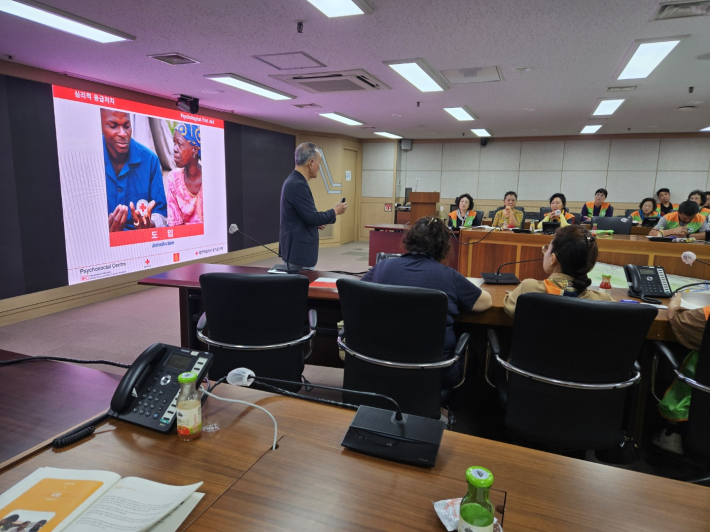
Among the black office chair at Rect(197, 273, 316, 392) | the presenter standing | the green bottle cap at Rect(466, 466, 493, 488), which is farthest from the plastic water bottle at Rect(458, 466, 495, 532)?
the presenter standing

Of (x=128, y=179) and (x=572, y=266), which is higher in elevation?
(x=128, y=179)

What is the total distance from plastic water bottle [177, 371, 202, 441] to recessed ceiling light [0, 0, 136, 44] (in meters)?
3.20

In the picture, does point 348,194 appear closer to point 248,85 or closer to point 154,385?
point 248,85

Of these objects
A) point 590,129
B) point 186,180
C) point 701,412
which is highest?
point 590,129

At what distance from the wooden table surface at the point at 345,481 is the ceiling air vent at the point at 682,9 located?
3207mm

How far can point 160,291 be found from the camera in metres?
6.01

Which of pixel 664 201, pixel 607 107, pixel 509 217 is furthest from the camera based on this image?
pixel 664 201

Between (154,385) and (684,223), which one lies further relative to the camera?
(684,223)

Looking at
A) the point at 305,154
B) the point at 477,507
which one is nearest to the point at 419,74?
the point at 305,154

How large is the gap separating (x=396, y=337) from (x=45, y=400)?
46.6 inches

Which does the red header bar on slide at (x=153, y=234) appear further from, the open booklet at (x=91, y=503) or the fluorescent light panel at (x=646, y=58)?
the fluorescent light panel at (x=646, y=58)

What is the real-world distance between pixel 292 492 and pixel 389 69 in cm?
441

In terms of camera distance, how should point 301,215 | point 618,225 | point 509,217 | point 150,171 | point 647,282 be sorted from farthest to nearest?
point 509,217, point 150,171, point 618,225, point 301,215, point 647,282

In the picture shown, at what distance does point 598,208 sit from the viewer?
793cm
